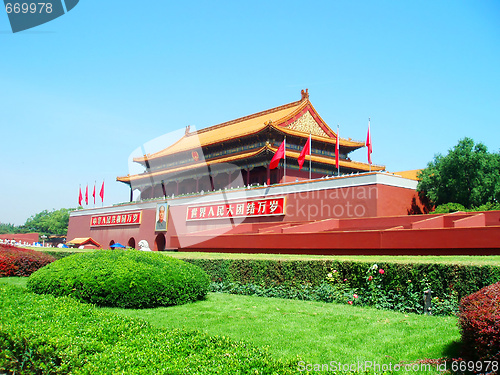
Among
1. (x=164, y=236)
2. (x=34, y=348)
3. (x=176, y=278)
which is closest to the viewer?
(x=34, y=348)

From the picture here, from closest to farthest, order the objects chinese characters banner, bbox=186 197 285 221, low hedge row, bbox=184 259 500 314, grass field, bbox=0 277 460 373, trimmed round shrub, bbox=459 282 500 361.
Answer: trimmed round shrub, bbox=459 282 500 361, grass field, bbox=0 277 460 373, low hedge row, bbox=184 259 500 314, chinese characters banner, bbox=186 197 285 221

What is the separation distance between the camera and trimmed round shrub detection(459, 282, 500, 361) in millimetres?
3246

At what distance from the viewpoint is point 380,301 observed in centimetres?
682

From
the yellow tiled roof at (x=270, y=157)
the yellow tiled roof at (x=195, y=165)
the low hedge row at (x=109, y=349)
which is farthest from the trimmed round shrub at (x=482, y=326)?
the yellow tiled roof at (x=195, y=165)

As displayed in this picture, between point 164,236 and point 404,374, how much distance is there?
24.4 meters

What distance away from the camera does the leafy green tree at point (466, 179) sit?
706 inches

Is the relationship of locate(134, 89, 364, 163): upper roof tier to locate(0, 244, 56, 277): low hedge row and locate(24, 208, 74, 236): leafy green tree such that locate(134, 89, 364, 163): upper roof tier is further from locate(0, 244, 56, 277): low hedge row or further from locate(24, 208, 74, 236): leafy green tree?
locate(24, 208, 74, 236): leafy green tree

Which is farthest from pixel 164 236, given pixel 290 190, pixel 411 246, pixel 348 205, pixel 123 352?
pixel 123 352

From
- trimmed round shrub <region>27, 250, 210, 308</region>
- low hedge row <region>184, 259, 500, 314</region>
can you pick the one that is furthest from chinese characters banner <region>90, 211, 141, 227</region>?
trimmed round shrub <region>27, 250, 210, 308</region>

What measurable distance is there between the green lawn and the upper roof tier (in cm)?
1687

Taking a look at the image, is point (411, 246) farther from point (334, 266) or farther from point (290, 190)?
point (290, 190)

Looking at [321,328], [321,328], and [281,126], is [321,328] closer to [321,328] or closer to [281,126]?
[321,328]

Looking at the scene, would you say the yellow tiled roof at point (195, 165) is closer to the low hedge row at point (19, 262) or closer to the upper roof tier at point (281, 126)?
the upper roof tier at point (281, 126)

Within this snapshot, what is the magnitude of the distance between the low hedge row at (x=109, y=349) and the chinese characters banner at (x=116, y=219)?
24883 millimetres
